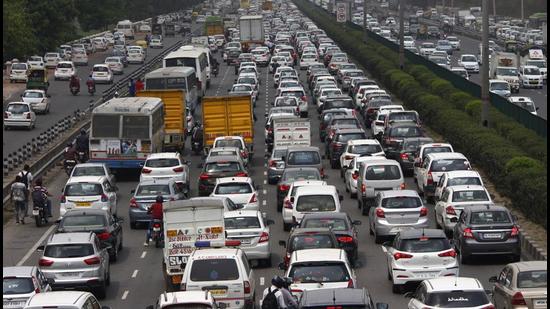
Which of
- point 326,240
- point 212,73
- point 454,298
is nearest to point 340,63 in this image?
point 212,73

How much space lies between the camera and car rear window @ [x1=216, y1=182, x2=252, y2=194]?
127 feet

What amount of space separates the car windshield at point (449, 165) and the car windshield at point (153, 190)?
8.08m

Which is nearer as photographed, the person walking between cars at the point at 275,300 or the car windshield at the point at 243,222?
the person walking between cars at the point at 275,300

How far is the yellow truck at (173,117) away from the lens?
5662cm

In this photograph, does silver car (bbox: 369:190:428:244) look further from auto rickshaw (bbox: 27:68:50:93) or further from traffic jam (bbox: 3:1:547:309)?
auto rickshaw (bbox: 27:68:50:93)

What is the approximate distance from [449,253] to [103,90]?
60756 millimetres

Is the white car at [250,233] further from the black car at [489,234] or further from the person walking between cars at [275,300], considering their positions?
the person walking between cars at [275,300]

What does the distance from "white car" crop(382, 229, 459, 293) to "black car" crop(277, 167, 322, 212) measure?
1285cm

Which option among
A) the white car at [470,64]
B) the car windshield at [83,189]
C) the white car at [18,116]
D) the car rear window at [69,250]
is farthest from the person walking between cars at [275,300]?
the white car at [470,64]

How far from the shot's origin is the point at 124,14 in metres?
180

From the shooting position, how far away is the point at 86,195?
129 feet

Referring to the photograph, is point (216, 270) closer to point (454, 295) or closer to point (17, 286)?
point (17, 286)

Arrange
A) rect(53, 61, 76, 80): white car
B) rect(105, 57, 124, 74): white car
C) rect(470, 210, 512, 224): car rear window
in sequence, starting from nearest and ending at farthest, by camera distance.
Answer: rect(470, 210, 512, 224): car rear window, rect(53, 61, 76, 80): white car, rect(105, 57, 124, 74): white car

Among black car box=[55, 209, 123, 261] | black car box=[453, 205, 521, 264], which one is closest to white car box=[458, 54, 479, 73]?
black car box=[55, 209, 123, 261]
